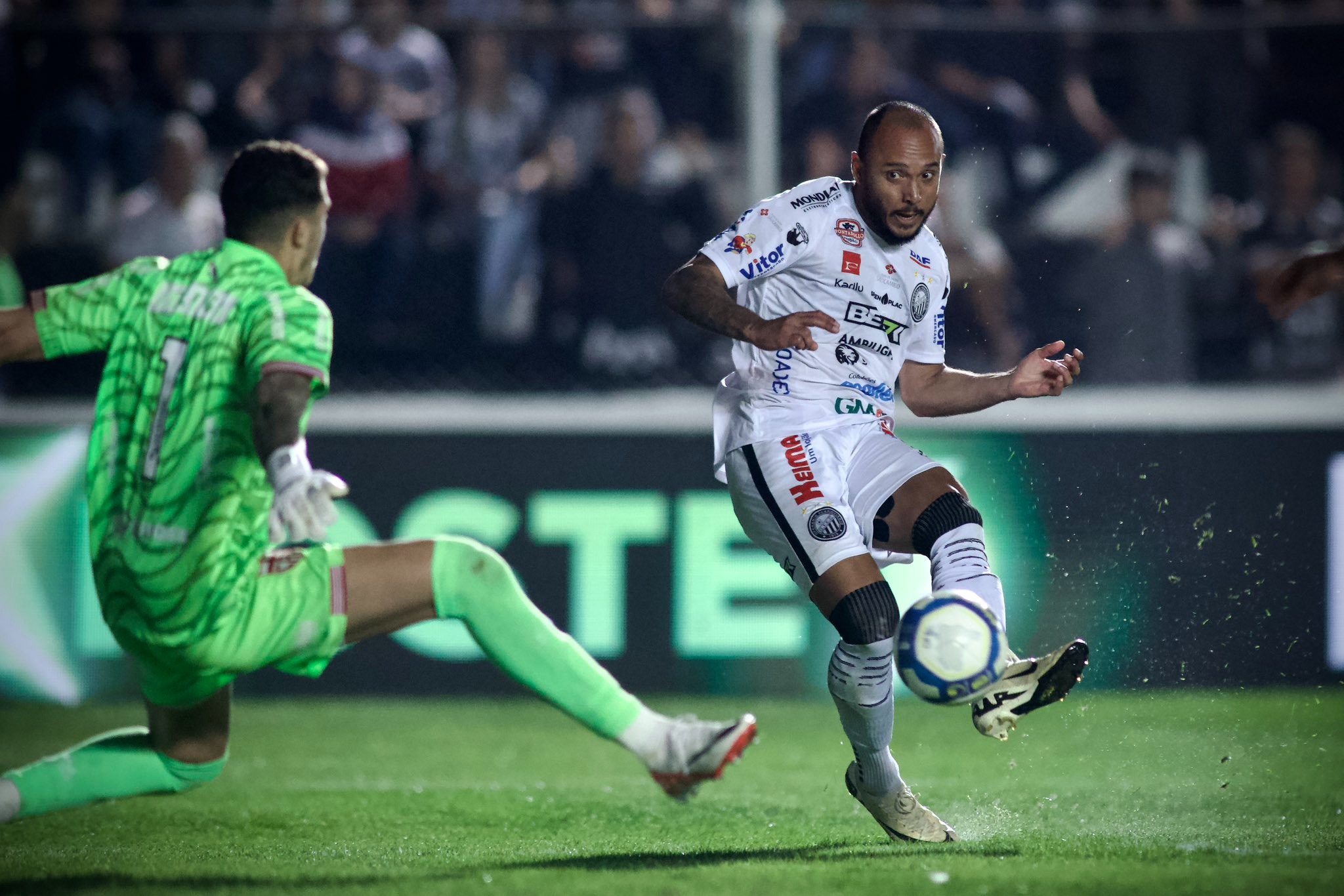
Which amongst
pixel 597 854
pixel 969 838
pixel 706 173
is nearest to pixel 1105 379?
pixel 706 173

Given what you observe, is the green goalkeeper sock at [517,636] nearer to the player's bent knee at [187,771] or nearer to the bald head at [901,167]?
the player's bent knee at [187,771]

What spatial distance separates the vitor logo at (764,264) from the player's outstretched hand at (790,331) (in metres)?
0.46

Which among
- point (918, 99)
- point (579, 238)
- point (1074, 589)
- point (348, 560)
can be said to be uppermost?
point (918, 99)

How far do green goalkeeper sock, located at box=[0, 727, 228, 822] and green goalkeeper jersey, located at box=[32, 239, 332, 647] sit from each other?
621 millimetres

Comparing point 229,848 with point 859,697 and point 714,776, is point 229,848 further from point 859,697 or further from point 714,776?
point 859,697

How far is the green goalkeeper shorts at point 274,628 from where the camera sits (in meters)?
4.12

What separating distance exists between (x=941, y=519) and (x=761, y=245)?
1101 millimetres

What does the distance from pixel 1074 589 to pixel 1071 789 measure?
1.62 metres

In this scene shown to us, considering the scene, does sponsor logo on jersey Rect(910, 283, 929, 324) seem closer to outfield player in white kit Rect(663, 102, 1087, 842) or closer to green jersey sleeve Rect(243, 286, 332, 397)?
outfield player in white kit Rect(663, 102, 1087, 842)

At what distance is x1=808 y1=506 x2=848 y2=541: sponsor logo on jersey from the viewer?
5.06 metres

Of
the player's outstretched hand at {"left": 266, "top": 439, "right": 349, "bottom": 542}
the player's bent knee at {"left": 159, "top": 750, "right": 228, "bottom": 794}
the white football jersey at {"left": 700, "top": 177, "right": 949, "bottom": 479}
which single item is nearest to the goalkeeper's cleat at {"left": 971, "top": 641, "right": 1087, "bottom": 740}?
the white football jersey at {"left": 700, "top": 177, "right": 949, "bottom": 479}

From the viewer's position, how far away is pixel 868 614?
16.3 ft

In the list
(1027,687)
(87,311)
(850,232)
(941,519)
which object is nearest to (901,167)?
(850,232)

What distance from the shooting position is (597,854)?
492 centimetres
